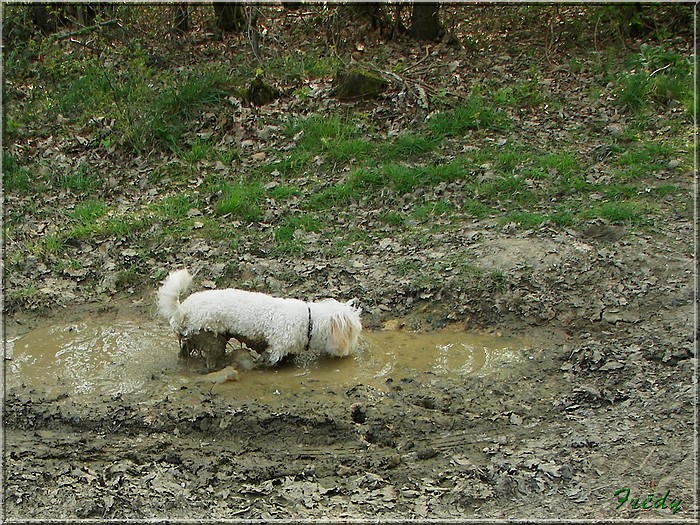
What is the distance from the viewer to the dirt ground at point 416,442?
437 centimetres

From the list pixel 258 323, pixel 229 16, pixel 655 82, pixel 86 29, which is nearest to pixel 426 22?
pixel 229 16

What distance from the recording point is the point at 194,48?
41.7 feet

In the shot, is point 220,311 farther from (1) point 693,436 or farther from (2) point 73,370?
(1) point 693,436

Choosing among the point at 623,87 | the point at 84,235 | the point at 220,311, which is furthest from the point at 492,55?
the point at 220,311

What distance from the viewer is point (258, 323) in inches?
237

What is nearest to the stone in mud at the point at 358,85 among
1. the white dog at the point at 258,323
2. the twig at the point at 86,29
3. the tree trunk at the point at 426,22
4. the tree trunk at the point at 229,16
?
the tree trunk at the point at 426,22

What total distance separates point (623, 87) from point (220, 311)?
729 centimetres

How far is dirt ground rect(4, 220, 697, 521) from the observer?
4.37 m

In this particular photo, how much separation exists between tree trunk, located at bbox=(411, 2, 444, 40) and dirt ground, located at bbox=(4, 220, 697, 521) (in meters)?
7.32

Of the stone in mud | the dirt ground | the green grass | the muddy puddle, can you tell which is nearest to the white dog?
the muddy puddle

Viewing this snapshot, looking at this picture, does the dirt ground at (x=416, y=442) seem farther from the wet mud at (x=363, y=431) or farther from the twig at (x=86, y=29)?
the twig at (x=86, y=29)

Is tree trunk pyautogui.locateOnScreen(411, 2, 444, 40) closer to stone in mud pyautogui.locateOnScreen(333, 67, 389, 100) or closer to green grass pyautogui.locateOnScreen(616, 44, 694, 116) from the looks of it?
stone in mud pyautogui.locateOnScreen(333, 67, 389, 100)

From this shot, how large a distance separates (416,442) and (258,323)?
1.63 metres
